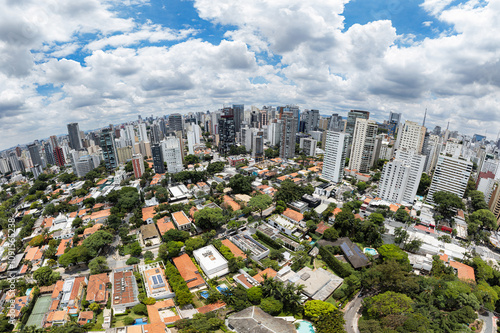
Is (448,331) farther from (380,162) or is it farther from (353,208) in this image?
(380,162)

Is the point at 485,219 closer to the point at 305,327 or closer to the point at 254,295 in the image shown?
the point at 305,327

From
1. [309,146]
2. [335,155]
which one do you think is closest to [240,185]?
[335,155]

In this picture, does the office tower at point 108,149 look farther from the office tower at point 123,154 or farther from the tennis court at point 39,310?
the tennis court at point 39,310

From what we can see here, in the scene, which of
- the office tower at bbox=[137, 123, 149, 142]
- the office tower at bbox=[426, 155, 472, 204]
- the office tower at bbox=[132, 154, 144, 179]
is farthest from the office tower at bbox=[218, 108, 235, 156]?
the office tower at bbox=[426, 155, 472, 204]

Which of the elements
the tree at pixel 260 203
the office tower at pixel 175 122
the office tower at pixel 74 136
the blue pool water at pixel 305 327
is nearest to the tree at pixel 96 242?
the tree at pixel 260 203

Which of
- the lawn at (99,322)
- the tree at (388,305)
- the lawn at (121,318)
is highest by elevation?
the tree at (388,305)

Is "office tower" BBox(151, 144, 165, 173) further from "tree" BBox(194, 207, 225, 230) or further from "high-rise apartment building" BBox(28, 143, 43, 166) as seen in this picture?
"high-rise apartment building" BBox(28, 143, 43, 166)
